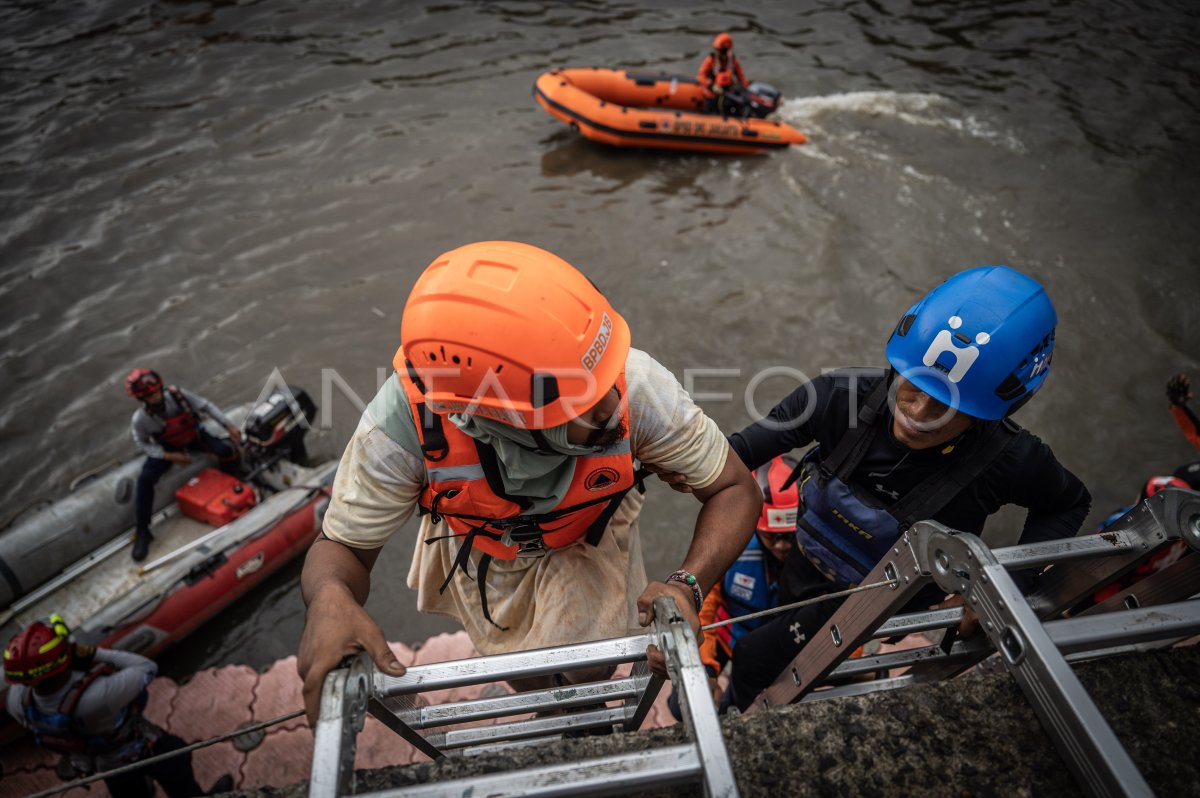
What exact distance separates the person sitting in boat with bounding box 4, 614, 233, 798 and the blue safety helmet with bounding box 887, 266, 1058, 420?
4684 millimetres

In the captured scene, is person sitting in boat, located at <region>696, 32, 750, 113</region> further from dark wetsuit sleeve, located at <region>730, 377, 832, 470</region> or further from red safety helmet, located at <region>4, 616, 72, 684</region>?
red safety helmet, located at <region>4, 616, 72, 684</region>

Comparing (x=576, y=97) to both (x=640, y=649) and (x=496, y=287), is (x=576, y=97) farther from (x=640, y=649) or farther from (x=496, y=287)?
(x=640, y=649)

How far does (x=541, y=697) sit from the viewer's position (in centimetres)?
189

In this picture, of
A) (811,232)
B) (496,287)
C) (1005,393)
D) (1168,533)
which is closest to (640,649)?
(496,287)

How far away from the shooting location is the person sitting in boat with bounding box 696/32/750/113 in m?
11.6

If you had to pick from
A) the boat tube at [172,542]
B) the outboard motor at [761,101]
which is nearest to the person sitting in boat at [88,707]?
the boat tube at [172,542]

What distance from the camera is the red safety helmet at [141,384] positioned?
593 centimetres

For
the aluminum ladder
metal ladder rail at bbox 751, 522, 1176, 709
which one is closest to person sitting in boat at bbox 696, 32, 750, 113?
metal ladder rail at bbox 751, 522, 1176, 709

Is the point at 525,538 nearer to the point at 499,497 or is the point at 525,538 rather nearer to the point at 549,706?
the point at 499,497

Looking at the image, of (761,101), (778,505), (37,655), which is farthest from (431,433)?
(761,101)

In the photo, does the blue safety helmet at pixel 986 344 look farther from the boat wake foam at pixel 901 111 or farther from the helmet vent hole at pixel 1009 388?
the boat wake foam at pixel 901 111

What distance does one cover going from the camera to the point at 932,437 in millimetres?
2457

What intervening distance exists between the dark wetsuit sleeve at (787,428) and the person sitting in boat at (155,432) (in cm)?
571

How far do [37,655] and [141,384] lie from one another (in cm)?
300
